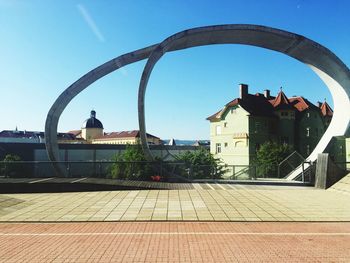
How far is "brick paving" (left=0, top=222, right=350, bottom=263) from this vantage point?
7141 mm

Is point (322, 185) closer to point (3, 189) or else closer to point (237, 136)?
point (3, 189)

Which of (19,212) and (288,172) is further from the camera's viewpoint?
(288,172)

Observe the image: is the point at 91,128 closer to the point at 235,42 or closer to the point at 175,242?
the point at 235,42

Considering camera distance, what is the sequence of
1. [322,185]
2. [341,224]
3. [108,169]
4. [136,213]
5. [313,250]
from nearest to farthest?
[313,250] → [341,224] → [136,213] → [322,185] → [108,169]

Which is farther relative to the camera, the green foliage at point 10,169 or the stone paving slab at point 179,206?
the green foliage at point 10,169

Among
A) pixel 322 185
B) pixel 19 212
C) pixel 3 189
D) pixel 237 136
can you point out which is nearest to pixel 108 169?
pixel 3 189

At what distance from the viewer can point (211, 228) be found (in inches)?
376

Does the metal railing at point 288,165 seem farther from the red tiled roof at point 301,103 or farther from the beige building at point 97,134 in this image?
the beige building at point 97,134

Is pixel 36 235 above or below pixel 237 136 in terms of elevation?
below

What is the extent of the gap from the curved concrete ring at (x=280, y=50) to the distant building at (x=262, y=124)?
87.5ft

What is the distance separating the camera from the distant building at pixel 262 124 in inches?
→ 2020

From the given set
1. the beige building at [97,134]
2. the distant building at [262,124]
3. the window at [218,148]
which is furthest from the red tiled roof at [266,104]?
the beige building at [97,134]

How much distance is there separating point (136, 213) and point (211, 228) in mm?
2928

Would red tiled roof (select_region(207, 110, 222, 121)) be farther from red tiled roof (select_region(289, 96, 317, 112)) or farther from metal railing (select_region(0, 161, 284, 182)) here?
metal railing (select_region(0, 161, 284, 182))
